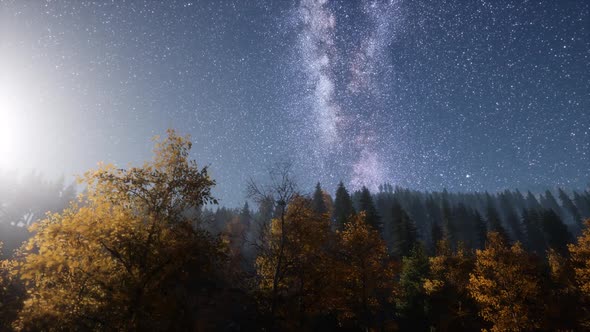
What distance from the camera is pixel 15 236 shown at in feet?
235

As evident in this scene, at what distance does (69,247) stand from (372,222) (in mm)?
49974

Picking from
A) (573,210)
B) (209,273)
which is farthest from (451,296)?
(573,210)

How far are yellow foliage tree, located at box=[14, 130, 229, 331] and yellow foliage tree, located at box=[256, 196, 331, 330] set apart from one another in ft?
24.8

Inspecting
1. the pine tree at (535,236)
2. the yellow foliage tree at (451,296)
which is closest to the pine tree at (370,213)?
the yellow foliage tree at (451,296)

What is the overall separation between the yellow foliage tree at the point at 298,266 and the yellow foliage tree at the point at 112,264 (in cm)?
755

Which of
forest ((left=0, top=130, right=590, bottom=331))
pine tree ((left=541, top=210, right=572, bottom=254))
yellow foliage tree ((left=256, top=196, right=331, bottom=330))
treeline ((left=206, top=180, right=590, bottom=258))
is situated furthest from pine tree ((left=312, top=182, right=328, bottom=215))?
pine tree ((left=541, top=210, right=572, bottom=254))

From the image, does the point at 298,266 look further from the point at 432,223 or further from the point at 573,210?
the point at 573,210

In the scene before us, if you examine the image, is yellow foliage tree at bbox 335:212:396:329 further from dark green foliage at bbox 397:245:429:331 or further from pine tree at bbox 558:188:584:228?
pine tree at bbox 558:188:584:228

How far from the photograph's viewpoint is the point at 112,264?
9.33 metres

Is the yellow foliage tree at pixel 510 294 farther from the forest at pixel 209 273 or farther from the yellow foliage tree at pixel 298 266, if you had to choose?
the yellow foliage tree at pixel 298 266

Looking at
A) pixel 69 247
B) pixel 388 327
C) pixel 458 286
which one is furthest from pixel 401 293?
pixel 69 247

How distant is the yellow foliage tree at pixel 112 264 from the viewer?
8594 millimetres

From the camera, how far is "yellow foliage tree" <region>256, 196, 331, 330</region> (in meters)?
17.1

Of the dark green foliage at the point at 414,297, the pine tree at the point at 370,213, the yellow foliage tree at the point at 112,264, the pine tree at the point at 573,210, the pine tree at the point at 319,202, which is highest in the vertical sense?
the pine tree at the point at 573,210
